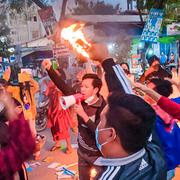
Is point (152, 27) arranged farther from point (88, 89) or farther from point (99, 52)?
point (99, 52)

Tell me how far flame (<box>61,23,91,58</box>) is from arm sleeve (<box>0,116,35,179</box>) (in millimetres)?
709

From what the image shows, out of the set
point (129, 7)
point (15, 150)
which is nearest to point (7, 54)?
point (129, 7)

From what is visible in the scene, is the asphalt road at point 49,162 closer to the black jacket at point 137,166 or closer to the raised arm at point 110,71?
the raised arm at point 110,71

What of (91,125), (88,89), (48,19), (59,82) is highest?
(48,19)

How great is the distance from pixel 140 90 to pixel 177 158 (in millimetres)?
620

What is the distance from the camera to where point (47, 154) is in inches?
254

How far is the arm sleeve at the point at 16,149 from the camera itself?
2428 mm

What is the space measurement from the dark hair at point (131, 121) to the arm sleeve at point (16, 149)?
3.50ft

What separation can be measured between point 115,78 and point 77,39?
435 millimetres

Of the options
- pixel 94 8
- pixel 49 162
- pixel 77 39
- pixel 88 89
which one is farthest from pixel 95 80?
pixel 94 8

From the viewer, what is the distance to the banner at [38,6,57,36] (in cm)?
1056

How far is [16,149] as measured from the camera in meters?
2.47

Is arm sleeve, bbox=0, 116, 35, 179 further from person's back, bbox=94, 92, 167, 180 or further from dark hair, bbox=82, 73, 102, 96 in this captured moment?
dark hair, bbox=82, 73, 102, 96

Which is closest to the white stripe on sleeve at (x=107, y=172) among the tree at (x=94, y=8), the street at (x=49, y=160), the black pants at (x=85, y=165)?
the black pants at (x=85, y=165)
